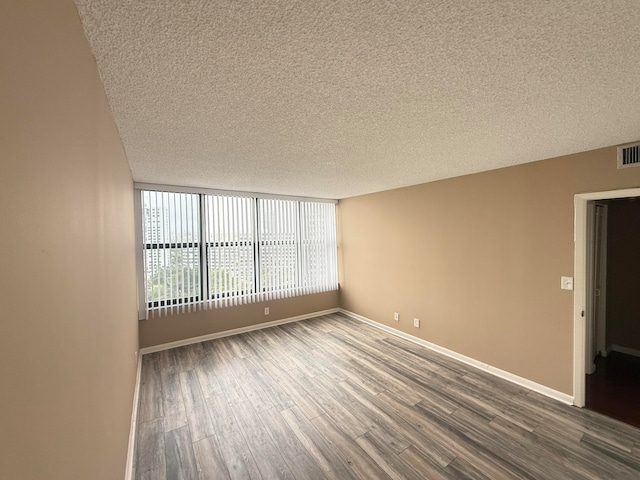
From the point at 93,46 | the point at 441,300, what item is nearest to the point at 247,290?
the point at 441,300

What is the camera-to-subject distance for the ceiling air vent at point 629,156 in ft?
7.05

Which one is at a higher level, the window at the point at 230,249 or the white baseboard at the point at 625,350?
the window at the point at 230,249

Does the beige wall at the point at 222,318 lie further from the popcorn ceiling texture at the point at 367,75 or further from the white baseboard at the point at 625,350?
the white baseboard at the point at 625,350

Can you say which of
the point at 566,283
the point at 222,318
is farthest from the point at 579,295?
the point at 222,318

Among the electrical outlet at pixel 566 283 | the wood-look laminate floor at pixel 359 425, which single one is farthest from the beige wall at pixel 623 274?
the wood-look laminate floor at pixel 359 425

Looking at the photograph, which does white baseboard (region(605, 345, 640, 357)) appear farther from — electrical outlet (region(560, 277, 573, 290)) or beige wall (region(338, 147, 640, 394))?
electrical outlet (region(560, 277, 573, 290))

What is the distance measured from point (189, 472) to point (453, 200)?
3.89 meters

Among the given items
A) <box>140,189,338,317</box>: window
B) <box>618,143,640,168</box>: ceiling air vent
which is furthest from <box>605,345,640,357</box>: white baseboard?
<box>140,189,338,317</box>: window

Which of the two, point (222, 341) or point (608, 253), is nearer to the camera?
point (608, 253)

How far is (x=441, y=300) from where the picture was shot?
11.9 ft

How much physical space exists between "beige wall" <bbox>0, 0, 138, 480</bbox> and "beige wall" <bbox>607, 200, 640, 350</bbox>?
5.45 metres

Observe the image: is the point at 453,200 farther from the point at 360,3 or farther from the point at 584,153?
the point at 360,3

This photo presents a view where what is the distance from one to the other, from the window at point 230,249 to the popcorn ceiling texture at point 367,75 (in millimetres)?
1681

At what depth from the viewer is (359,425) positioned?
7.38ft
